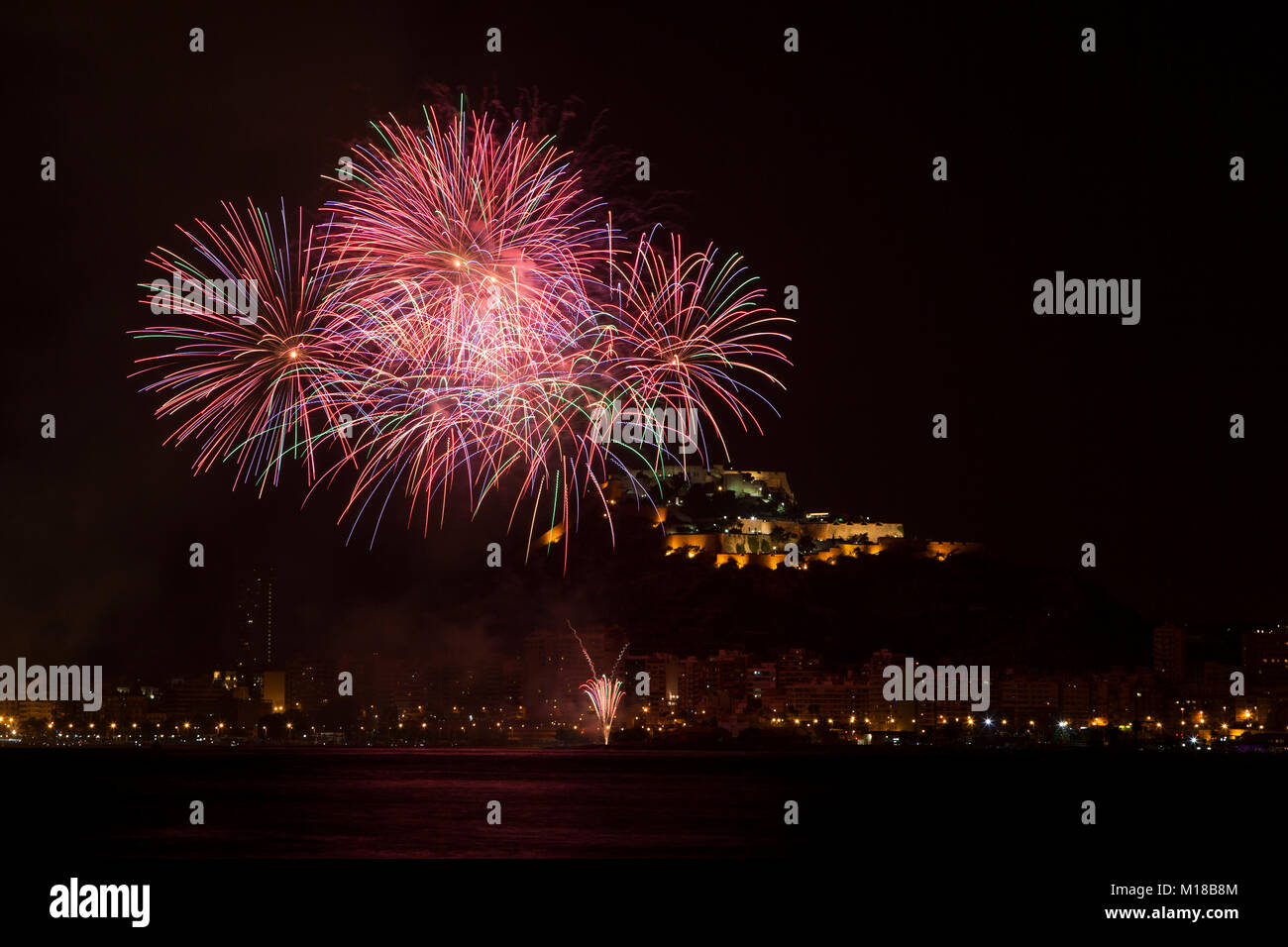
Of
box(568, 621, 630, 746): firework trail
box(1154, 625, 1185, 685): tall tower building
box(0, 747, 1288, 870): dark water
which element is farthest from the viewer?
box(1154, 625, 1185, 685): tall tower building

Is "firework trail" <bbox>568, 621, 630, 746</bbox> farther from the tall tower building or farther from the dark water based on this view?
the tall tower building

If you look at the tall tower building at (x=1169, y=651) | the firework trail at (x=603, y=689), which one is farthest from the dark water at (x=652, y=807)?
the tall tower building at (x=1169, y=651)

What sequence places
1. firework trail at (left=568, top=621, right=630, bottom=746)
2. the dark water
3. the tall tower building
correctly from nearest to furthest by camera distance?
the dark water → firework trail at (left=568, top=621, right=630, bottom=746) → the tall tower building

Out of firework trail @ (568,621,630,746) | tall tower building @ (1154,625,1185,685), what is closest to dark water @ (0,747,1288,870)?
firework trail @ (568,621,630,746)

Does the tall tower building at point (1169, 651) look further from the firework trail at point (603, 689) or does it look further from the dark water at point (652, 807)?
the firework trail at point (603, 689)

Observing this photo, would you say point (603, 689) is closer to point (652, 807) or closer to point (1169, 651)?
point (1169, 651)

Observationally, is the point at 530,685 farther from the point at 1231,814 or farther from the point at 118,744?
the point at 1231,814
